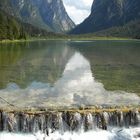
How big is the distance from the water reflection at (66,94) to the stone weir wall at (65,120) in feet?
12.9

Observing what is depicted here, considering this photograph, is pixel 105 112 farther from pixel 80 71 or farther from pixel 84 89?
pixel 80 71

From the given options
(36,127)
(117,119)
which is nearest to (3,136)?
(36,127)

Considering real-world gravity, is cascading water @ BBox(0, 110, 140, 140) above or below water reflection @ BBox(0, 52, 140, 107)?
below

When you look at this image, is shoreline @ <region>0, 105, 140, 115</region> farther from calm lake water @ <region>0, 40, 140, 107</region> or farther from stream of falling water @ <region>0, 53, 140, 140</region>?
calm lake water @ <region>0, 40, 140, 107</region>

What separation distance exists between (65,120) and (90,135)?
7.06 feet

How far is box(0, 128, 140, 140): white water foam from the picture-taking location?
2684 cm

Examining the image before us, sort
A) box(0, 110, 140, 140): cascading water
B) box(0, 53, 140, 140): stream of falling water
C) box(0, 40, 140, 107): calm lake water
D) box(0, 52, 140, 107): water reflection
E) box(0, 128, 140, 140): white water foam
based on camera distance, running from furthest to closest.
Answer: box(0, 40, 140, 107): calm lake water
box(0, 52, 140, 107): water reflection
box(0, 110, 140, 140): cascading water
box(0, 53, 140, 140): stream of falling water
box(0, 128, 140, 140): white water foam

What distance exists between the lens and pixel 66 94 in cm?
3766

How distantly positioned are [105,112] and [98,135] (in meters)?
1.93

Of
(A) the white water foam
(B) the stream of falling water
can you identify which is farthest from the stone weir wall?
(A) the white water foam

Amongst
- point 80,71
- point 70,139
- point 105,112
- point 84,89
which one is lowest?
point 70,139

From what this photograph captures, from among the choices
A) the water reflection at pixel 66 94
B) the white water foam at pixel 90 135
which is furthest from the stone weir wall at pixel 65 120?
the water reflection at pixel 66 94

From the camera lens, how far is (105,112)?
28516 millimetres

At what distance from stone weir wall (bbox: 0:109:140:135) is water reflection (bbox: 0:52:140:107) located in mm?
3931
